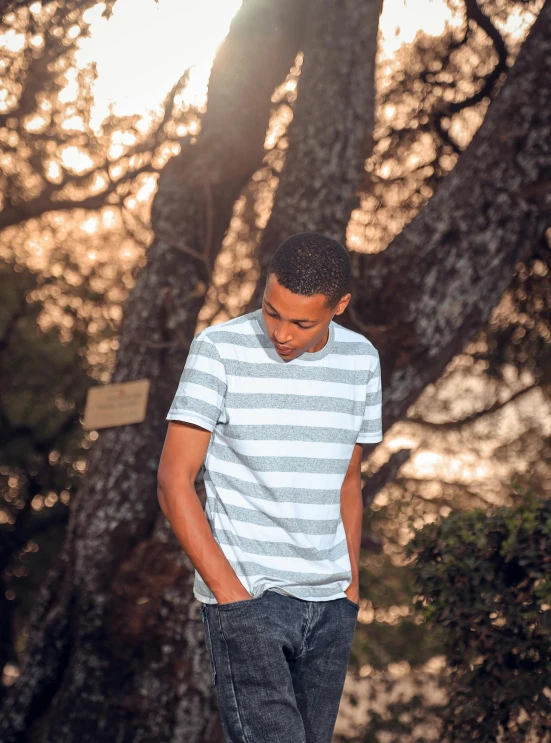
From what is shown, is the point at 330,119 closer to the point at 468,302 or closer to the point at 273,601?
the point at 468,302

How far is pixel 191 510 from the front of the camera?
2562 mm

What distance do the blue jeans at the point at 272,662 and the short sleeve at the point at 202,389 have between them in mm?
535

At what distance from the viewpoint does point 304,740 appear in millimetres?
2619

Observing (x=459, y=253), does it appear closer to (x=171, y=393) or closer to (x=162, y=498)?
(x=171, y=393)

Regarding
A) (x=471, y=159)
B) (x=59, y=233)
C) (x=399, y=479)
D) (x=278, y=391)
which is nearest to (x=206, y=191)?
(x=471, y=159)

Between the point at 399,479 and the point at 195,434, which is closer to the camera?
the point at 195,434

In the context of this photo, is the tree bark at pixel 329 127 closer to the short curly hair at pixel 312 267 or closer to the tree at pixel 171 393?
the tree at pixel 171 393

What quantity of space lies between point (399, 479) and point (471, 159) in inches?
287

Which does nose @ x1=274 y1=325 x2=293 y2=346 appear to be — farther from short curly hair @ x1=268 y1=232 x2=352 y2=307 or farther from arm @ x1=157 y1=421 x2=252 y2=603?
arm @ x1=157 y1=421 x2=252 y2=603

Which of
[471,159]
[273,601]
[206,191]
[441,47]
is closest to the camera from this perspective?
[273,601]

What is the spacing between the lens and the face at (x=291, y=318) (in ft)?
8.84

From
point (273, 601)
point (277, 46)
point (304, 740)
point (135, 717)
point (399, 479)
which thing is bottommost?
point (399, 479)

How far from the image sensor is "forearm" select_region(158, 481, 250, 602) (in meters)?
2.54

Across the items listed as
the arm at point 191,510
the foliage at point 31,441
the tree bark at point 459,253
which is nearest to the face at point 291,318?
the arm at point 191,510
